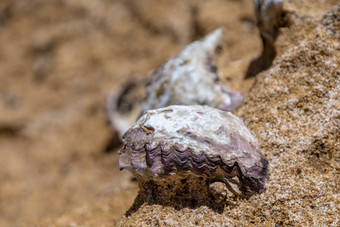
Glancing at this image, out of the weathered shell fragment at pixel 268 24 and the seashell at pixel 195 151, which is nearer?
the seashell at pixel 195 151

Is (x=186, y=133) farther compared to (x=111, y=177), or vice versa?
(x=111, y=177)

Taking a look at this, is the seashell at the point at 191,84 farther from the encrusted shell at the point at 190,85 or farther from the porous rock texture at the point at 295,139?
the porous rock texture at the point at 295,139

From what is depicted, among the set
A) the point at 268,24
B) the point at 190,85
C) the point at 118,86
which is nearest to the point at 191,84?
the point at 190,85

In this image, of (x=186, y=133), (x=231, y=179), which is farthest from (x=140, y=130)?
(x=231, y=179)

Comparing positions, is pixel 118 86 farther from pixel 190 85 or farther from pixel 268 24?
pixel 268 24

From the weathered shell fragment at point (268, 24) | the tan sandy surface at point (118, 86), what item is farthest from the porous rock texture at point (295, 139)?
the weathered shell fragment at point (268, 24)

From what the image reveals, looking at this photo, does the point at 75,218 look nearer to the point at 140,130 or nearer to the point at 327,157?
the point at 140,130
